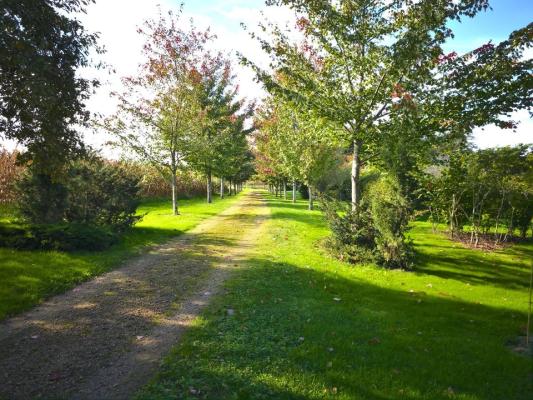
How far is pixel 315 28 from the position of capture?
38.9 ft

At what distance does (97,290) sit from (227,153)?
1016 inches

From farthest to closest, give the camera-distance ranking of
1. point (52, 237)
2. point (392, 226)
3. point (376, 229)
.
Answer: point (376, 229) → point (392, 226) → point (52, 237)

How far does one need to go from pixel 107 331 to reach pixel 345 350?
3817mm

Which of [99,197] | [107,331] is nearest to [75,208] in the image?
[99,197]

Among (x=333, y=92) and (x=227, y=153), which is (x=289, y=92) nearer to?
(x=333, y=92)

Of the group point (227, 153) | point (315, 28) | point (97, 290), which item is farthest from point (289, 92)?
point (227, 153)

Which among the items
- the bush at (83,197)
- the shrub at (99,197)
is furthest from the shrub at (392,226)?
the shrub at (99,197)

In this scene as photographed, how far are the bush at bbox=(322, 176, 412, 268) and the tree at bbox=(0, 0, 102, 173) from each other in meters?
8.16

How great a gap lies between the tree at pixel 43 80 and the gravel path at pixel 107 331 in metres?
3.74

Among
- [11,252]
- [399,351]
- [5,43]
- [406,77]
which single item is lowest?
[399,351]

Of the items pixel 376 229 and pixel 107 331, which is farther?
pixel 376 229

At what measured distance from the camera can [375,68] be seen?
11539 mm

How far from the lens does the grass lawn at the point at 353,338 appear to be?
438 cm

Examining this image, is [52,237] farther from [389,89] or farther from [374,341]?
[389,89]
